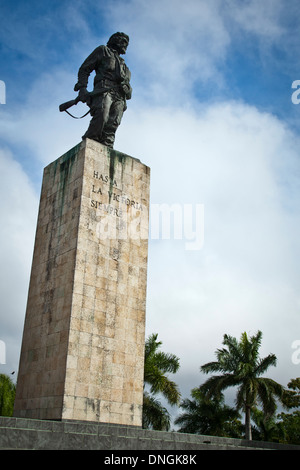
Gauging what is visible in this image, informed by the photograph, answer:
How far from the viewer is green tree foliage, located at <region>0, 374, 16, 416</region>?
28087 mm

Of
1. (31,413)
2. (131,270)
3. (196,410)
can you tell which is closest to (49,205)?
(131,270)

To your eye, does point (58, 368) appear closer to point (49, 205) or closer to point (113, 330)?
point (113, 330)

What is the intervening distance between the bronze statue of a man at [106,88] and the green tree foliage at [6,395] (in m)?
20.1

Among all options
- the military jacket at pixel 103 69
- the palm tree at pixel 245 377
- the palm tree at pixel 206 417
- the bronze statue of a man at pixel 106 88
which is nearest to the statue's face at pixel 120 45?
the bronze statue of a man at pixel 106 88

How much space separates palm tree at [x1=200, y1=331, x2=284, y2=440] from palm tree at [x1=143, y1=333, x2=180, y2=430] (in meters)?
2.93

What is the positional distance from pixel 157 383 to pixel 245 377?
481cm

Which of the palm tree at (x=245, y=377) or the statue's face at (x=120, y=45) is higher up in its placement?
the statue's face at (x=120, y=45)

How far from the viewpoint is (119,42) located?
49.6 ft

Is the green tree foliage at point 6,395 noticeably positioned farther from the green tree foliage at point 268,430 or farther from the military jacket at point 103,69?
the military jacket at point 103,69

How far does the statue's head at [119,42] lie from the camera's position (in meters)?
15.1
